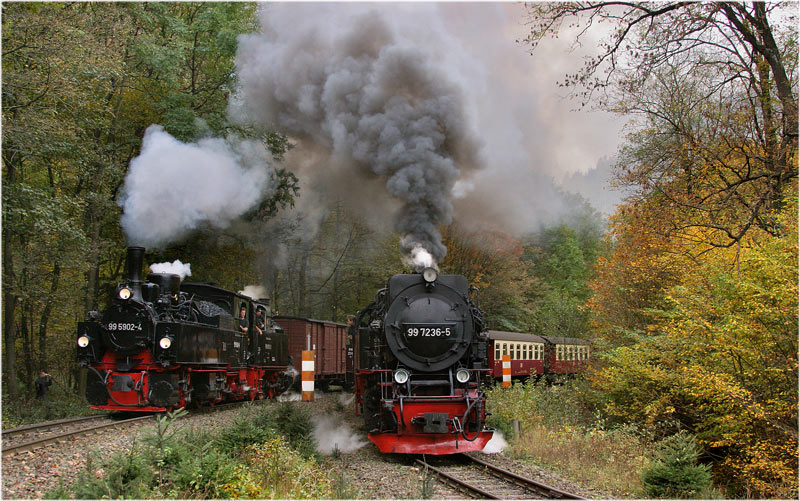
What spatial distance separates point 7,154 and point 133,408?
21.8 ft

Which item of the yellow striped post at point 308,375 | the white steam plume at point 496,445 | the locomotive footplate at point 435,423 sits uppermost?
the yellow striped post at point 308,375

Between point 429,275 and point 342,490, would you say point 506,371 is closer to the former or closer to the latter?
point 429,275

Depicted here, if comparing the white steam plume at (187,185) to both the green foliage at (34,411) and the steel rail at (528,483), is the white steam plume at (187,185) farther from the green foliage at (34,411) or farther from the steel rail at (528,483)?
the steel rail at (528,483)

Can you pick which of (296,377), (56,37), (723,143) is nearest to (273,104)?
(56,37)

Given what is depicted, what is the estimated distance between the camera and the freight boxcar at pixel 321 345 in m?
19.3

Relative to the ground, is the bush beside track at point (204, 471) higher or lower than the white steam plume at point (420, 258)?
lower

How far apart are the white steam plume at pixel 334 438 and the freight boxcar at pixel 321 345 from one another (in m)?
4.31

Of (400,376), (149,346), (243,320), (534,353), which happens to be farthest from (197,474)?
(534,353)

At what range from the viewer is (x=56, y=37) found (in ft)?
37.4

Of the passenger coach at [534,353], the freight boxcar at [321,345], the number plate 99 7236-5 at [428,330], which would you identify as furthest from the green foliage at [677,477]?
the freight boxcar at [321,345]

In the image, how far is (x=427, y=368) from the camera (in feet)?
31.3

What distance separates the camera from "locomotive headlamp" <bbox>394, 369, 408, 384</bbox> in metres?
9.26

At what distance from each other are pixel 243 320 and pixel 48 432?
17.3ft

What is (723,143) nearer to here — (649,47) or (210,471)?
(649,47)
